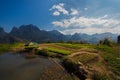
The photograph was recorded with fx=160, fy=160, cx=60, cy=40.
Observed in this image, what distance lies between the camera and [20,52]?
121 feet

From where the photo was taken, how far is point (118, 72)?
20.2 metres

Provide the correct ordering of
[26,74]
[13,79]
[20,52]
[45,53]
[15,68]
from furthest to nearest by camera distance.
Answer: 1. [20,52]
2. [45,53]
3. [15,68]
4. [26,74]
5. [13,79]

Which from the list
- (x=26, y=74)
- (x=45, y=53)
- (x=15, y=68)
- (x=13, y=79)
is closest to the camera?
(x=13, y=79)

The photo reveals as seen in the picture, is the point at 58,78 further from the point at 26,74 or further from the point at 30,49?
the point at 30,49

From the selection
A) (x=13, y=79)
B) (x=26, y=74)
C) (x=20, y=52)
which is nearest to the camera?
(x=13, y=79)

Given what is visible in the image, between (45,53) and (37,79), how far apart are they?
48.4 ft

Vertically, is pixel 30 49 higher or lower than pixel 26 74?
higher

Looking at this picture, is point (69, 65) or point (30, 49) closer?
point (69, 65)

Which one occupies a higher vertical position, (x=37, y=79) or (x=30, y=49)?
(x=30, y=49)

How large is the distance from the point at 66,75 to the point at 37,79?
384 cm

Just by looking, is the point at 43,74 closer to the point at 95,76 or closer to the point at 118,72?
the point at 95,76

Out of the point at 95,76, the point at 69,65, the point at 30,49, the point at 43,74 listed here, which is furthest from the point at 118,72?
the point at 30,49

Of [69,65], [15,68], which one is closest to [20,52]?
[15,68]

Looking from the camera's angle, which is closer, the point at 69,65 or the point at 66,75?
the point at 66,75
